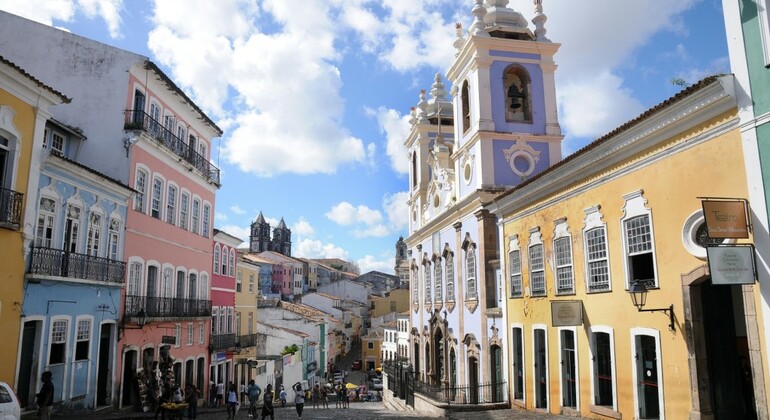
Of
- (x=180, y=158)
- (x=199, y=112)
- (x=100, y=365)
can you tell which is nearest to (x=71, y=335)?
(x=100, y=365)

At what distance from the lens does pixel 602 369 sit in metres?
12.8

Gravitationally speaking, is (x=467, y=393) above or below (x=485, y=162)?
below

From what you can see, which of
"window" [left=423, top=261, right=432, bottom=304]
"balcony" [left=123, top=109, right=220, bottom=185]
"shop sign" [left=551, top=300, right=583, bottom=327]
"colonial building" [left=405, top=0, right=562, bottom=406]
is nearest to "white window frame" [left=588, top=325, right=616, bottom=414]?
"shop sign" [left=551, top=300, right=583, bottom=327]

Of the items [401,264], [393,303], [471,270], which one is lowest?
[471,270]

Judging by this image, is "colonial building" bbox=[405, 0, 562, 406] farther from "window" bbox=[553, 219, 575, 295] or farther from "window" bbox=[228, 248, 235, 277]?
"window" bbox=[228, 248, 235, 277]

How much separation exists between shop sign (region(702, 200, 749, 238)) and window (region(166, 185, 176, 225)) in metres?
18.2

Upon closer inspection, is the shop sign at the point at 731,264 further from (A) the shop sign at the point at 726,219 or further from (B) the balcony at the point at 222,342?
(B) the balcony at the point at 222,342

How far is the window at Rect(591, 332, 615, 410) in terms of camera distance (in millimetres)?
12655

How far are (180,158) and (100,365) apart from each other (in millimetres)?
8265

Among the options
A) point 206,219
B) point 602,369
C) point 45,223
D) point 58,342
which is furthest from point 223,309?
point 602,369

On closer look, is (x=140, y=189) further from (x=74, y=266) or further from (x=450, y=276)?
(x=450, y=276)

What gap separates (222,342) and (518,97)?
16.6 meters

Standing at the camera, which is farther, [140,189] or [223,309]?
[223,309]

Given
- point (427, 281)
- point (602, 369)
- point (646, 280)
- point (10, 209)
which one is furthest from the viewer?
point (427, 281)
